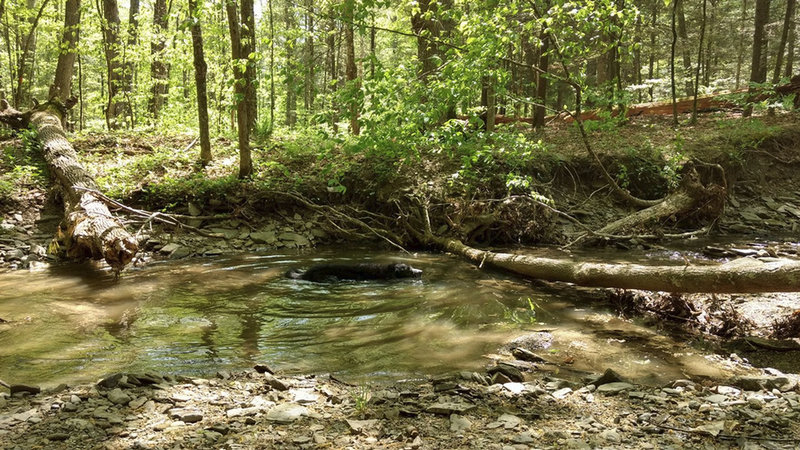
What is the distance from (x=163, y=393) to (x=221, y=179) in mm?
8685

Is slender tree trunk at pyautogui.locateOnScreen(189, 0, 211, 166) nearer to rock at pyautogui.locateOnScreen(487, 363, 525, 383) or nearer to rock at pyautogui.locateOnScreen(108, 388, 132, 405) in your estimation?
rock at pyautogui.locateOnScreen(108, 388, 132, 405)

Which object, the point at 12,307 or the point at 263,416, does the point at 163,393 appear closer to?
the point at 263,416

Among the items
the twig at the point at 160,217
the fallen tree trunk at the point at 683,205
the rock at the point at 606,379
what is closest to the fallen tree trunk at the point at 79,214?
the twig at the point at 160,217

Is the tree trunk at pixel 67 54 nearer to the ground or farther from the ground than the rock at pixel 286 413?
farther from the ground

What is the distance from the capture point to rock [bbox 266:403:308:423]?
120 inches

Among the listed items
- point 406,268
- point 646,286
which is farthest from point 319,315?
point 646,286

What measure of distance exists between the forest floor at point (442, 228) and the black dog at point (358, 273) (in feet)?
8.91

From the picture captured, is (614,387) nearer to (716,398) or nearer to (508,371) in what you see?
(716,398)

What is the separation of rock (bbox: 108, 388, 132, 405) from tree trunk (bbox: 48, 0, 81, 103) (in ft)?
47.5

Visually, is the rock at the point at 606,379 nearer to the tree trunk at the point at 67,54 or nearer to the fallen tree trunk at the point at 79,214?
the fallen tree trunk at the point at 79,214

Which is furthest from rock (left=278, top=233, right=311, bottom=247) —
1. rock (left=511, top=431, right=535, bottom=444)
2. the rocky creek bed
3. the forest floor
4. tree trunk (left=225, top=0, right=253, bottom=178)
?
rock (left=511, top=431, right=535, bottom=444)

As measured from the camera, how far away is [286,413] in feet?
10.3

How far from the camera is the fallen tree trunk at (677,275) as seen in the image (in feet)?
14.8

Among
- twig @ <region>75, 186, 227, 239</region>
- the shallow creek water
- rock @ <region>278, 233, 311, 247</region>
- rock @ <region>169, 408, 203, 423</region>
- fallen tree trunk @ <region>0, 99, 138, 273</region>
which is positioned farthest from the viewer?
rock @ <region>278, 233, 311, 247</region>
